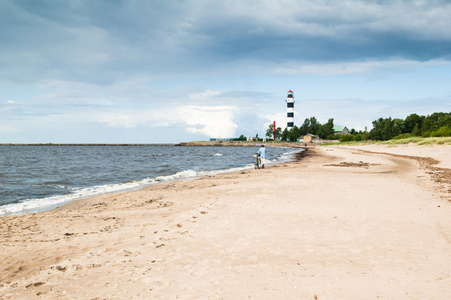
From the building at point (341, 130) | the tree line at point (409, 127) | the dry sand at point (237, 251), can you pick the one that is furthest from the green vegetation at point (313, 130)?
the dry sand at point (237, 251)

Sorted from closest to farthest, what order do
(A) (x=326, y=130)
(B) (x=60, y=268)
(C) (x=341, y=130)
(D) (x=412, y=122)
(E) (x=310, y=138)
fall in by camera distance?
1. (B) (x=60, y=268)
2. (D) (x=412, y=122)
3. (E) (x=310, y=138)
4. (A) (x=326, y=130)
5. (C) (x=341, y=130)

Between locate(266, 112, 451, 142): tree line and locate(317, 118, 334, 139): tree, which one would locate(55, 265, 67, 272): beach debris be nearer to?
locate(266, 112, 451, 142): tree line

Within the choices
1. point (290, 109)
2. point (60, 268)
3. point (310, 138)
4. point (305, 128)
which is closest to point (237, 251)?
point (60, 268)

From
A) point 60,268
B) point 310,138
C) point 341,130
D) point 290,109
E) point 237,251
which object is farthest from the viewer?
point 341,130

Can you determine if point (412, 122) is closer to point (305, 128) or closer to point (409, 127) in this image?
point (409, 127)

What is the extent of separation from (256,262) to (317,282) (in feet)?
3.97

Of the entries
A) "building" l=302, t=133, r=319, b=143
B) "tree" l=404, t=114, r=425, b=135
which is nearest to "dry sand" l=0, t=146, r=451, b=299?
"tree" l=404, t=114, r=425, b=135

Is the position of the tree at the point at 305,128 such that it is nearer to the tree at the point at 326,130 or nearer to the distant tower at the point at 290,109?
the tree at the point at 326,130

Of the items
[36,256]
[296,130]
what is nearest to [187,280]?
[36,256]

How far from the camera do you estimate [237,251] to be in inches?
235

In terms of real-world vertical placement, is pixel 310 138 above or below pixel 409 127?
below

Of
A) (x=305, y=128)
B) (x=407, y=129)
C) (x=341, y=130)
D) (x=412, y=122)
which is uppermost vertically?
(x=305, y=128)

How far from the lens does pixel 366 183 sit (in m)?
15.2

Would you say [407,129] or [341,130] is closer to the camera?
[407,129]
